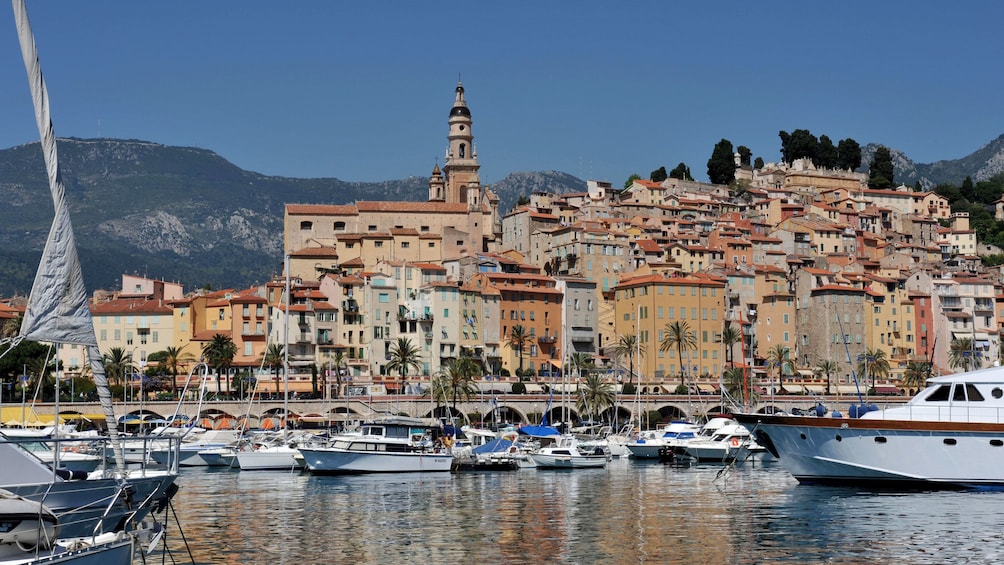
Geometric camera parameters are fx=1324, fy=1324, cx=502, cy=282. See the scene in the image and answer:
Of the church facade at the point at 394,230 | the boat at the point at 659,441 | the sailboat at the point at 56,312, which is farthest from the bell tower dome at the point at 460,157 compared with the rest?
the sailboat at the point at 56,312

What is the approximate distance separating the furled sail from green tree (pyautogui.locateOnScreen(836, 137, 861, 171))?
184 meters

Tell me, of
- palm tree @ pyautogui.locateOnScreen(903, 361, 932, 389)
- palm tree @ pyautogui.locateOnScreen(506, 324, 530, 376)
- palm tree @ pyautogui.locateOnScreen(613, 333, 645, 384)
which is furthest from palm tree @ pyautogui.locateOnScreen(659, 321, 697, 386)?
palm tree @ pyautogui.locateOnScreen(903, 361, 932, 389)

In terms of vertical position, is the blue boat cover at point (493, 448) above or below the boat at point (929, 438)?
below

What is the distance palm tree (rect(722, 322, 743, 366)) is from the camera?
122 m

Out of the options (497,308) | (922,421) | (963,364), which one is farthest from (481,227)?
(922,421)

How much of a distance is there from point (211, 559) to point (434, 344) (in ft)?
292

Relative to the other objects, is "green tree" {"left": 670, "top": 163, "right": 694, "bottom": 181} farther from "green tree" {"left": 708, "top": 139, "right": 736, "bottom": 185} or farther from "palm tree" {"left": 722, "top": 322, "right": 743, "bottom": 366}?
"palm tree" {"left": 722, "top": 322, "right": 743, "bottom": 366}

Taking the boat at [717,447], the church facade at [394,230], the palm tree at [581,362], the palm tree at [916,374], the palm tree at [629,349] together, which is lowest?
the boat at [717,447]

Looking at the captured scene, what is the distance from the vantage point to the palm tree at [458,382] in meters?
104

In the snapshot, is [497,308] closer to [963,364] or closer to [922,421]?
[963,364]

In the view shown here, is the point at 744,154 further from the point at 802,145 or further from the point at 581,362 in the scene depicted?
the point at 581,362

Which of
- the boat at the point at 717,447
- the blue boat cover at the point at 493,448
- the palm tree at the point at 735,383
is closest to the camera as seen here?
the blue boat cover at the point at 493,448

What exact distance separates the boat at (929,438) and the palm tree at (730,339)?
7310 cm

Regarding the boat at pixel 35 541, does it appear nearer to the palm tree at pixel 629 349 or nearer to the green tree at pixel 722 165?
the palm tree at pixel 629 349
